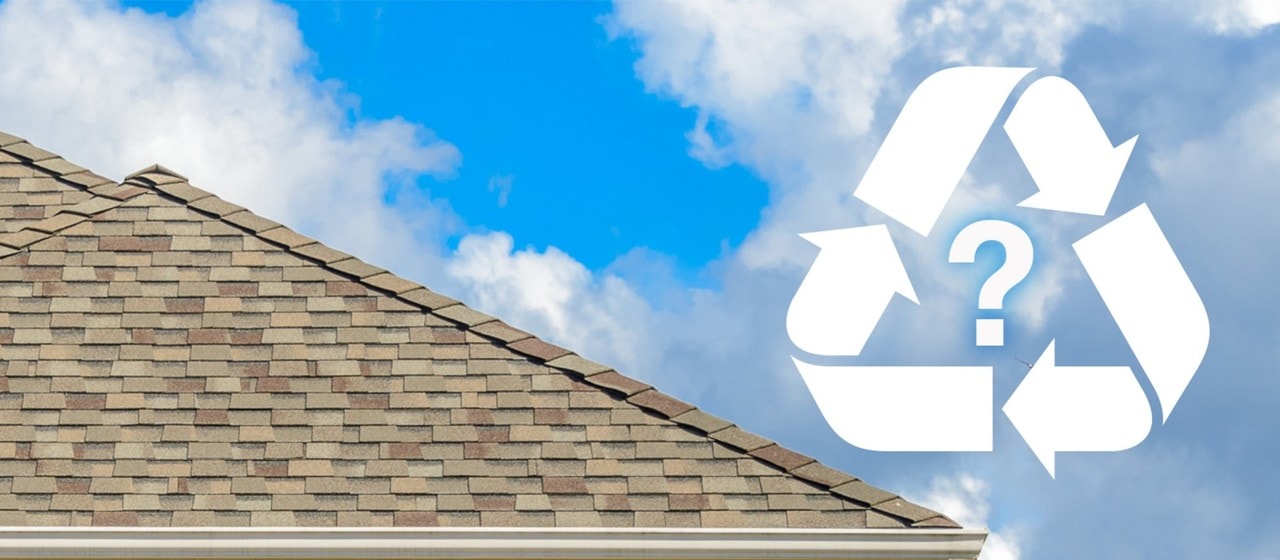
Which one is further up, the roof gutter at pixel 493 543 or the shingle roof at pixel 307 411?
the shingle roof at pixel 307 411

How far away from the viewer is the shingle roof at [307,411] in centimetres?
1152

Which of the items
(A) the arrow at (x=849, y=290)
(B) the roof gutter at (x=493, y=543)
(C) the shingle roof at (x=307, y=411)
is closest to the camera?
(B) the roof gutter at (x=493, y=543)

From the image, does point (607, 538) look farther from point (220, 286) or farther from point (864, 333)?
point (864, 333)

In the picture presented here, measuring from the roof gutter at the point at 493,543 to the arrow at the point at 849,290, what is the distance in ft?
15.4

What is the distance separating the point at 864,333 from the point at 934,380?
1.13 meters

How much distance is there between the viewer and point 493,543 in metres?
11.3

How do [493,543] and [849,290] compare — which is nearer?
[493,543]

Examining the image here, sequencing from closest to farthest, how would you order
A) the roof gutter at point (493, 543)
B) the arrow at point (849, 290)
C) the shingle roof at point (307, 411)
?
the roof gutter at point (493, 543)
the shingle roof at point (307, 411)
the arrow at point (849, 290)

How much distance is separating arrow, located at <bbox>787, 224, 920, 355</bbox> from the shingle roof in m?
4.17

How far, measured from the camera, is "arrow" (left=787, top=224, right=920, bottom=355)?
637 inches

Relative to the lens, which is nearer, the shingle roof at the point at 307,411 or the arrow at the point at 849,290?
the shingle roof at the point at 307,411

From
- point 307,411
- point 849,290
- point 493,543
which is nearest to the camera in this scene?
point 493,543

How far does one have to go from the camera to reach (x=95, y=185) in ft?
45.2

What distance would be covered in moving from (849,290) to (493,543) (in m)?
6.27
